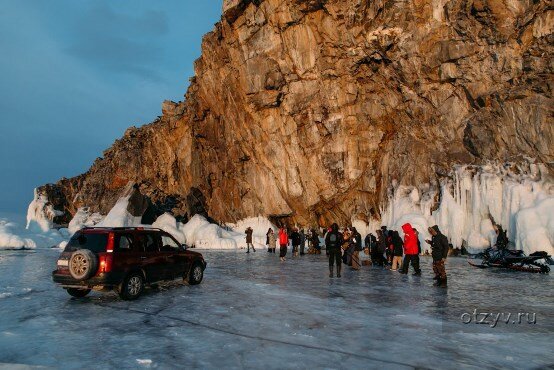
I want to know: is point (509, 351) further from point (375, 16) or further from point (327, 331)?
point (375, 16)

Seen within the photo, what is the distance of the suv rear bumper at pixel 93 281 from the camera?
997 cm

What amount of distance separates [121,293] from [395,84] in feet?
107

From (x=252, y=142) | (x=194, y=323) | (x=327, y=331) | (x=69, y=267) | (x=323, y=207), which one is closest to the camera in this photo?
(x=327, y=331)

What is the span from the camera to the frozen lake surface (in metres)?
5.94

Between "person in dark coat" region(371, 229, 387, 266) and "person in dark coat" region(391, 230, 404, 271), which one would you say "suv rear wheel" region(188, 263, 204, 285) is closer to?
"person in dark coat" region(391, 230, 404, 271)

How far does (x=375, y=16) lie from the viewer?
35.5 m

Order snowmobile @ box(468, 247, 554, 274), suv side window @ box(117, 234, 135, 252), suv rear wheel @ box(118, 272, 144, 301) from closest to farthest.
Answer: suv rear wheel @ box(118, 272, 144, 301), suv side window @ box(117, 234, 135, 252), snowmobile @ box(468, 247, 554, 274)

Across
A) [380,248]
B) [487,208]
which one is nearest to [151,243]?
[380,248]

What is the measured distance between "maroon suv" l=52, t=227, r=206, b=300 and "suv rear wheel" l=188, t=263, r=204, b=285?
1.37 meters

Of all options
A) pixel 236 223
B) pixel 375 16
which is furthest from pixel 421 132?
pixel 236 223

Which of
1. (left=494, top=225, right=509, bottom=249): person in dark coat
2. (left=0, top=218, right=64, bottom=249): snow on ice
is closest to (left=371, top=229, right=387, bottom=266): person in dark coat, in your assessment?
(left=494, top=225, right=509, bottom=249): person in dark coat

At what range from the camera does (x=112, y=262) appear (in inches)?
400

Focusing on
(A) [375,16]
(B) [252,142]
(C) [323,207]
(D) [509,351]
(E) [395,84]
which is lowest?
(D) [509,351]

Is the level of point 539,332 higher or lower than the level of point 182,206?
lower
